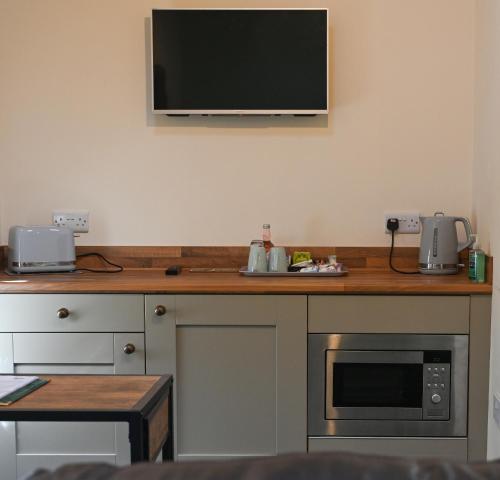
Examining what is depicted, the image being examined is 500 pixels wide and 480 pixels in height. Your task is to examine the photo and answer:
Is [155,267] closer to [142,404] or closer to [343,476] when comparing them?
[142,404]

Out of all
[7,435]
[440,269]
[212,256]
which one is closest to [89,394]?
[7,435]

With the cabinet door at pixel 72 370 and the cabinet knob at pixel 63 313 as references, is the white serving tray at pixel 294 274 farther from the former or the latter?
the cabinet knob at pixel 63 313

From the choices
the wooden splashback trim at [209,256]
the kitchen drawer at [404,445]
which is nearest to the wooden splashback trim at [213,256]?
the wooden splashback trim at [209,256]

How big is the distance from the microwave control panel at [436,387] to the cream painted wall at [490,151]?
0.16 meters

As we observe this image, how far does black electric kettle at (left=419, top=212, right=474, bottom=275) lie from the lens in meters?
2.57

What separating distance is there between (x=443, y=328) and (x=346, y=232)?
27.7 inches

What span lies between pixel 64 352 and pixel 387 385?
1.22m

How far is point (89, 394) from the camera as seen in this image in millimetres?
1350

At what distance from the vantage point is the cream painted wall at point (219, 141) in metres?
2.78

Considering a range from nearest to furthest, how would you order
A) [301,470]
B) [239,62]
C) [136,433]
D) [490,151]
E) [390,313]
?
[301,470], [136,433], [390,313], [490,151], [239,62]

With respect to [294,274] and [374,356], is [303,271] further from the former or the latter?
[374,356]

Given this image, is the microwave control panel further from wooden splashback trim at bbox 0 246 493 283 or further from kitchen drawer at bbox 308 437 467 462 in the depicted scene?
wooden splashback trim at bbox 0 246 493 283

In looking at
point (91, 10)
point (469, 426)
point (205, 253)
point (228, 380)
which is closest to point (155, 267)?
point (205, 253)

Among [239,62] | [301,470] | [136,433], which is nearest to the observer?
[301,470]
